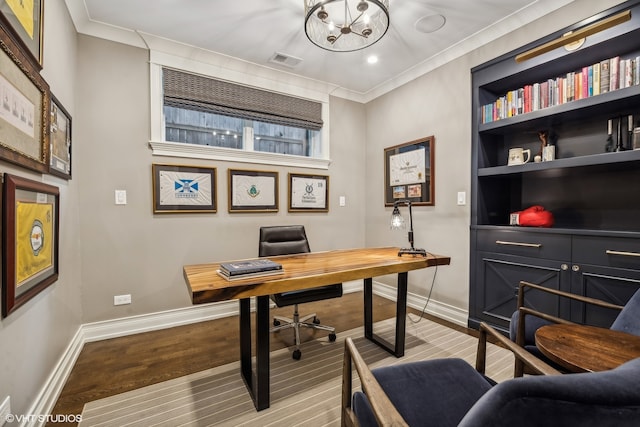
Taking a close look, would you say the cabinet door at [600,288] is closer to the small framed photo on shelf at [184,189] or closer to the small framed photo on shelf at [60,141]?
the small framed photo on shelf at [184,189]

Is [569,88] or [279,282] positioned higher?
[569,88]

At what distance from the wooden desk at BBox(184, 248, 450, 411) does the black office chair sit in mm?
302

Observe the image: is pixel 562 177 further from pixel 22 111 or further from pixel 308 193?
pixel 22 111

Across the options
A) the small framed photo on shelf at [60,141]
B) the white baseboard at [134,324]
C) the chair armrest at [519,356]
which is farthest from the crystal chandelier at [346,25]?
the white baseboard at [134,324]

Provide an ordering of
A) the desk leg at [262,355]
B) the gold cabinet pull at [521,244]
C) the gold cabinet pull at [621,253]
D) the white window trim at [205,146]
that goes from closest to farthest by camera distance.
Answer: the desk leg at [262,355], the gold cabinet pull at [621,253], the gold cabinet pull at [521,244], the white window trim at [205,146]

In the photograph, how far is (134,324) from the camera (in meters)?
2.64

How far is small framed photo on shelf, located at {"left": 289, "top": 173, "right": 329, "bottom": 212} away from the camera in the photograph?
3.49 m

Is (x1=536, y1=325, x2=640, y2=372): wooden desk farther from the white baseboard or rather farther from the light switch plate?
the light switch plate

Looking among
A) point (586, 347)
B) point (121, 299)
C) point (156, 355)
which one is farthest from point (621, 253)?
point (121, 299)

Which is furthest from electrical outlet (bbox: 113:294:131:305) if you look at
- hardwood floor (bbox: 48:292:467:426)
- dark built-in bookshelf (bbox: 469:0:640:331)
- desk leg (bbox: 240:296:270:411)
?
dark built-in bookshelf (bbox: 469:0:640:331)

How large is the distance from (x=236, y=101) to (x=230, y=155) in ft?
2.01

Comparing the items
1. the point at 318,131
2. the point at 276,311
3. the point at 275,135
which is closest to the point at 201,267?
→ the point at 276,311

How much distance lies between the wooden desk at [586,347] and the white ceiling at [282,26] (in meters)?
2.32

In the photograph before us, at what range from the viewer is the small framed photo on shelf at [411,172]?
3.13 metres
